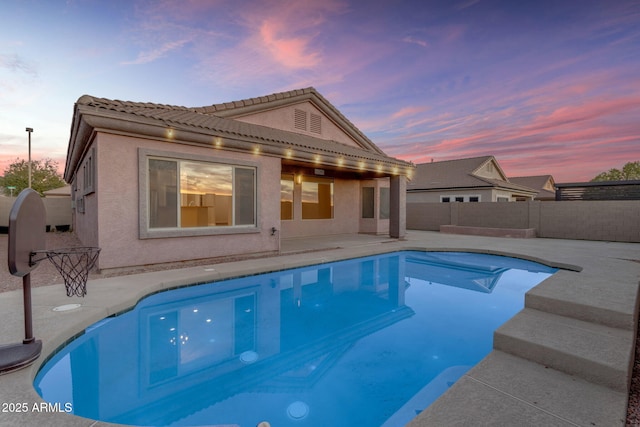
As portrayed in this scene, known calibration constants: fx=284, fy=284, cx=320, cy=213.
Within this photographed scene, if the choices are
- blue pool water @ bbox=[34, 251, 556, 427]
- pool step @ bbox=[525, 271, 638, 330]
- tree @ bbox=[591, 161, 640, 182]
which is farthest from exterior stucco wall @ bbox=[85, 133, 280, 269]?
tree @ bbox=[591, 161, 640, 182]

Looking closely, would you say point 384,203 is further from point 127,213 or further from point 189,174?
point 127,213

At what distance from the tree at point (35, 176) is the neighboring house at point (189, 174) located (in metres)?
51.9

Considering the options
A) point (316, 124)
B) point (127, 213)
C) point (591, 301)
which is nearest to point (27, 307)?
point (127, 213)

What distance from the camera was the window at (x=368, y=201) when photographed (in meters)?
16.1

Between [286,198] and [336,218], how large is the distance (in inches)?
125

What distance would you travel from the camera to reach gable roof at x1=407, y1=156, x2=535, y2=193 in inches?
864

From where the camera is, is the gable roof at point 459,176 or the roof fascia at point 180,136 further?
the gable roof at point 459,176

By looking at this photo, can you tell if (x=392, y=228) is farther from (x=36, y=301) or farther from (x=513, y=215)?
(x=36, y=301)

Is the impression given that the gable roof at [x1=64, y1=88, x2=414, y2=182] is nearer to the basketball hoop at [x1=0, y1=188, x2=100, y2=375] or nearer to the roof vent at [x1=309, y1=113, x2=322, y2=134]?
the roof vent at [x1=309, y1=113, x2=322, y2=134]

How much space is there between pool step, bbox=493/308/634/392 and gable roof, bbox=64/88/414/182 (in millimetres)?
7516

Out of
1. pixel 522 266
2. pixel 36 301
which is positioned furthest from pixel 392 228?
pixel 36 301

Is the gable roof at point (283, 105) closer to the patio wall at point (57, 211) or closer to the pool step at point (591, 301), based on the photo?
the pool step at point (591, 301)

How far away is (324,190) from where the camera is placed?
1484 centimetres

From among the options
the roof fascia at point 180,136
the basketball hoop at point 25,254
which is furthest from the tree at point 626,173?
the basketball hoop at point 25,254
